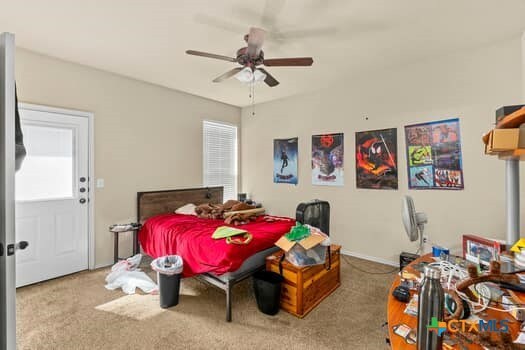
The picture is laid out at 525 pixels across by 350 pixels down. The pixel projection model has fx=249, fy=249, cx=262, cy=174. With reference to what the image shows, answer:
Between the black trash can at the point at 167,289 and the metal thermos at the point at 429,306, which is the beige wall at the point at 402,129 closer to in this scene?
the black trash can at the point at 167,289

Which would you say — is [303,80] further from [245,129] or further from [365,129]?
[245,129]

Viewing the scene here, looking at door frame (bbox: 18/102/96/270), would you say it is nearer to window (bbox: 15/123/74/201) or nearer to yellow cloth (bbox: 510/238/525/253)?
window (bbox: 15/123/74/201)

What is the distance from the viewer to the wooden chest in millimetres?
2293

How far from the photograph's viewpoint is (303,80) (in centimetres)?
385

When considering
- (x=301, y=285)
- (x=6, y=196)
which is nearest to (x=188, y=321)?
(x=301, y=285)

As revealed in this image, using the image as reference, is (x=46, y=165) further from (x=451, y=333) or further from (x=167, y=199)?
(x=451, y=333)

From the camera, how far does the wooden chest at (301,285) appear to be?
2.29m

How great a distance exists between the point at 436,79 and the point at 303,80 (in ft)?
A: 5.70

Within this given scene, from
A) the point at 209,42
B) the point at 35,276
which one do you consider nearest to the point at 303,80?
the point at 209,42

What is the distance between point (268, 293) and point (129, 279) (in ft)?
5.79

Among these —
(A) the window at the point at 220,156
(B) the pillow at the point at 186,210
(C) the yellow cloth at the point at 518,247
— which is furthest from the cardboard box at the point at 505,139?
(A) the window at the point at 220,156

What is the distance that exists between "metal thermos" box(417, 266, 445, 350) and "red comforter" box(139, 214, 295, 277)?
1766mm

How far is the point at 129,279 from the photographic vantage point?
9.68 ft

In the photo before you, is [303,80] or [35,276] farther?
[303,80]
